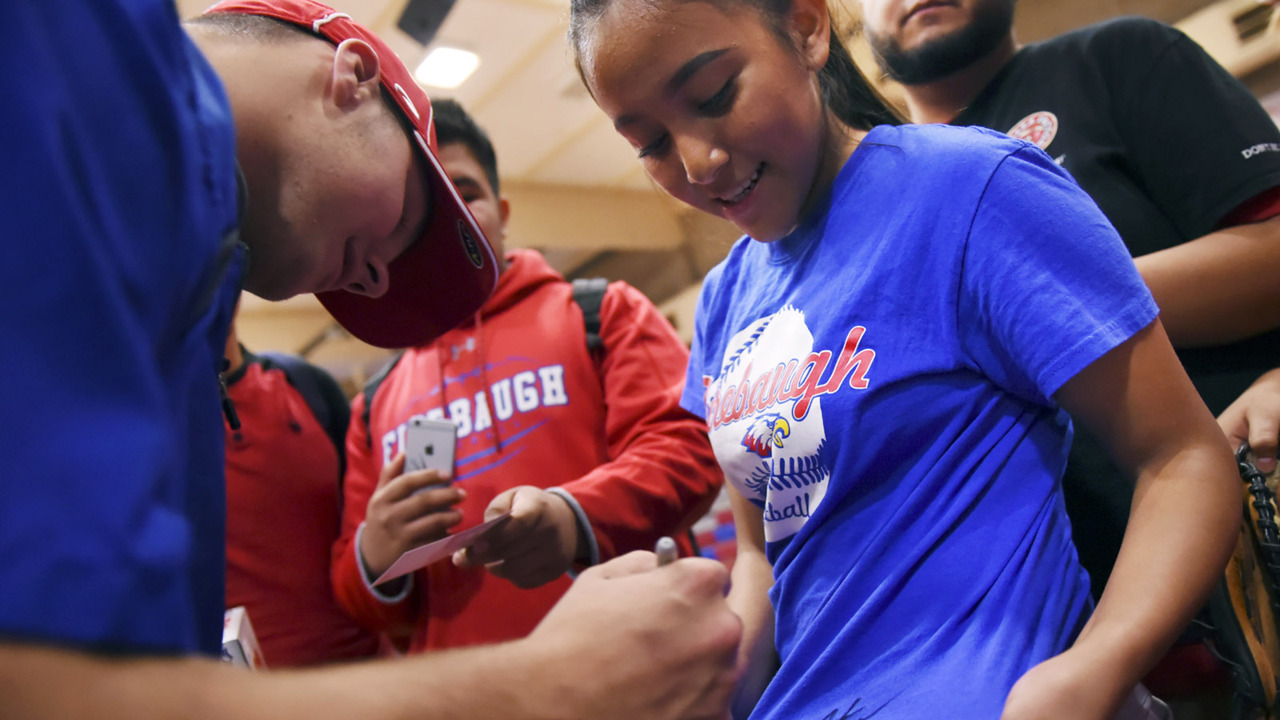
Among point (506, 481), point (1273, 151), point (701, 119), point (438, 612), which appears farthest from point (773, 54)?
point (438, 612)

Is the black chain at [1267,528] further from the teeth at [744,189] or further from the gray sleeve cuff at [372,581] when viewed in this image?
the gray sleeve cuff at [372,581]

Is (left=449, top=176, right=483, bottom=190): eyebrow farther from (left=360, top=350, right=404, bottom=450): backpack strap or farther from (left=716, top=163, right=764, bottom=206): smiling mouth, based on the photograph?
(left=716, top=163, right=764, bottom=206): smiling mouth

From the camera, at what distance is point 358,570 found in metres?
1.38

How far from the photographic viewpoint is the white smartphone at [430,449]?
137cm

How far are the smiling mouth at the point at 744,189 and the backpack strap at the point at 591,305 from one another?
22.8 inches

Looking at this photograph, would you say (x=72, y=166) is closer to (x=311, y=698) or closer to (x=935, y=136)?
(x=311, y=698)

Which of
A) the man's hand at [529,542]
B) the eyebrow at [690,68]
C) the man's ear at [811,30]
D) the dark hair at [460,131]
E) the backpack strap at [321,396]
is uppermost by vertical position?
the man's ear at [811,30]

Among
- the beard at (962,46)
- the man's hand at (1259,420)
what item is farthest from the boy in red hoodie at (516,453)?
the man's hand at (1259,420)

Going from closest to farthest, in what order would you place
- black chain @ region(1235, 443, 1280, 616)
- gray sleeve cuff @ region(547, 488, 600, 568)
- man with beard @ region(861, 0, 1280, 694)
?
black chain @ region(1235, 443, 1280, 616) < man with beard @ region(861, 0, 1280, 694) < gray sleeve cuff @ region(547, 488, 600, 568)

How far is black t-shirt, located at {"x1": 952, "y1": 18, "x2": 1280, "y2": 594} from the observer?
0.90m

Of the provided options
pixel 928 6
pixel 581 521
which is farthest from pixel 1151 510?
pixel 928 6

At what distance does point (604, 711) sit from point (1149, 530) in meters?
0.46

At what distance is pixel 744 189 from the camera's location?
895 mm

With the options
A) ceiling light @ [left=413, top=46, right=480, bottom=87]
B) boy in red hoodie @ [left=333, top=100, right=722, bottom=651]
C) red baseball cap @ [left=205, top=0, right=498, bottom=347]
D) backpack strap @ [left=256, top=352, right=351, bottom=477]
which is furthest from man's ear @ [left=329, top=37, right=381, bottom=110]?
ceiling light @ [left=413, top=46, right=480, bottom=87]
